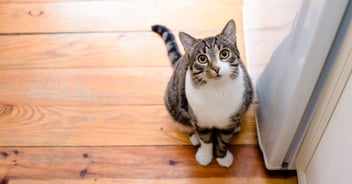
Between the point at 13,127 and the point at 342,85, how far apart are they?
1.08 m

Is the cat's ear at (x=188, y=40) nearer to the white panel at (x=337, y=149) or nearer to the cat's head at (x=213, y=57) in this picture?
the cat's head at (x=213, y=57)

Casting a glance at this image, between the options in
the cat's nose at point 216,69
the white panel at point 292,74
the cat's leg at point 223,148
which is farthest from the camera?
the cat's leg at point 223,148

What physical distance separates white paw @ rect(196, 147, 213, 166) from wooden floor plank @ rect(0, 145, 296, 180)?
1 cm

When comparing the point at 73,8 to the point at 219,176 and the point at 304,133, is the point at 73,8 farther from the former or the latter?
the point at 304,133

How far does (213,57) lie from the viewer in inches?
33.6

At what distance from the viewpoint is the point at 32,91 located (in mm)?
1378

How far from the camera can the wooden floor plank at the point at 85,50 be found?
1.43 metres

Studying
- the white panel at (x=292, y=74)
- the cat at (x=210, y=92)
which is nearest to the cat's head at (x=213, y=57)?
the cat at (x=210, y=92)

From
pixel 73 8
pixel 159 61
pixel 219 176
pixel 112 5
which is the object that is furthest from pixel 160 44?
pixel 219 176

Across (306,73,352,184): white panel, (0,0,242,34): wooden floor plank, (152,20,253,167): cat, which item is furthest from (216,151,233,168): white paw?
(0,0,242,34): wooden floor plank

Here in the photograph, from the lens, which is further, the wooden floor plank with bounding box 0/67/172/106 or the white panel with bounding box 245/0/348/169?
the wooden floor plank with bounding box 0/67/172/106

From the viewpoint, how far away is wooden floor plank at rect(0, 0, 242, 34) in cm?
153

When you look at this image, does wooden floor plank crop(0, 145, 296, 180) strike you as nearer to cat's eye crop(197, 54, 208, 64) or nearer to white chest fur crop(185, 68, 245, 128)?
white chest fur crop(185, 68, 245, 128)

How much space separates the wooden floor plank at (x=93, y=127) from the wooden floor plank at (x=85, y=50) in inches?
7.9
